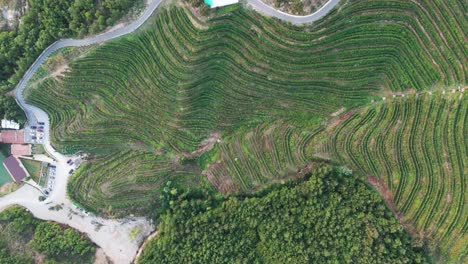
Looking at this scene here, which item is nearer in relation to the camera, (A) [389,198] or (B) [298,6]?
(B) [298,6]

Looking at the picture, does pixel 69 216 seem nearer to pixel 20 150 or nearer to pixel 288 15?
pixel 20 150

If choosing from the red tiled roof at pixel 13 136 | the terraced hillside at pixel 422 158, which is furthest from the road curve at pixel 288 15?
the red tiled roof at pixel 13 136

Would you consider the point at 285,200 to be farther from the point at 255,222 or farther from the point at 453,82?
the point at 453,82

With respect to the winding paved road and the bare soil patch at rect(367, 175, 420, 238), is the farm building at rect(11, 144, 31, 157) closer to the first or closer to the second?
the winding paved road

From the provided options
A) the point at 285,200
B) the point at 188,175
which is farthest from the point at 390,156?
the point at 188,175

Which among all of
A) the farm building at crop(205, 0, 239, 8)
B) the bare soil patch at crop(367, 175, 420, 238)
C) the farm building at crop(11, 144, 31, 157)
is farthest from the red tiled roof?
the bare soil patch at crop(367, 175, 420, 238)

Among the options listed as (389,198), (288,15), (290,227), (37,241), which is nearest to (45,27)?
(37,241)
